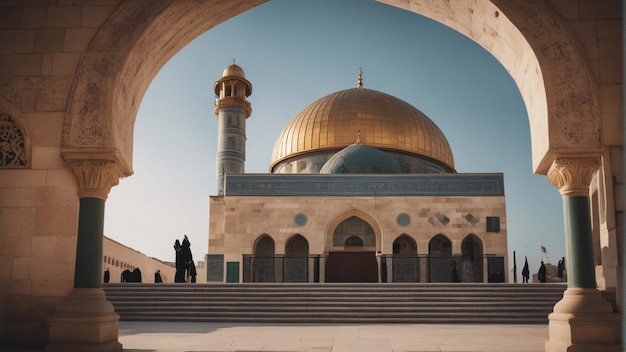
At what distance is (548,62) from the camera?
6570mm

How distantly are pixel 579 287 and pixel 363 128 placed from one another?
1971cm

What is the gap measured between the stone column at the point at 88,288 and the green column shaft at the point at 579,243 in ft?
14.5

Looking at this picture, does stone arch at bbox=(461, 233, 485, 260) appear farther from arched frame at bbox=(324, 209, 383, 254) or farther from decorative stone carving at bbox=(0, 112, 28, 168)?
decorative stone carving at bbox=(0, 112, 28, 168)

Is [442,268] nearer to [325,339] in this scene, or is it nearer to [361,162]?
[361,162]

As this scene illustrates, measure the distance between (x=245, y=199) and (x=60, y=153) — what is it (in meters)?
15.0

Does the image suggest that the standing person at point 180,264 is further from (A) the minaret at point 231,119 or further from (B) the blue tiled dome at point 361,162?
(A) the minaret at point 231,119

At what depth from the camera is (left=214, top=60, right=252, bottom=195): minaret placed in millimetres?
27000

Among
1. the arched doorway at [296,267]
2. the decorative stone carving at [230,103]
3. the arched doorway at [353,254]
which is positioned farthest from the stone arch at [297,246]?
the decorative stone carving at [230,103]

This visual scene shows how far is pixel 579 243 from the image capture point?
6211mm

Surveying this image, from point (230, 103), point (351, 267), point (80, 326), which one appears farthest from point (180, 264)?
point (230, 103)

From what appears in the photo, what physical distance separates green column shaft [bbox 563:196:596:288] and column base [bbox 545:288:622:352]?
0.21m

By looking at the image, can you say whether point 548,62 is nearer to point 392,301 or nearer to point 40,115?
point 40,115

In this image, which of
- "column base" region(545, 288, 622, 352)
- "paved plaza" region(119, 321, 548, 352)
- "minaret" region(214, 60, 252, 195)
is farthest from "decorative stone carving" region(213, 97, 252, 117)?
"column base" region(545, 288, 622, 352)

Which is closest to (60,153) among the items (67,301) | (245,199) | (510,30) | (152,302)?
(67,301)
